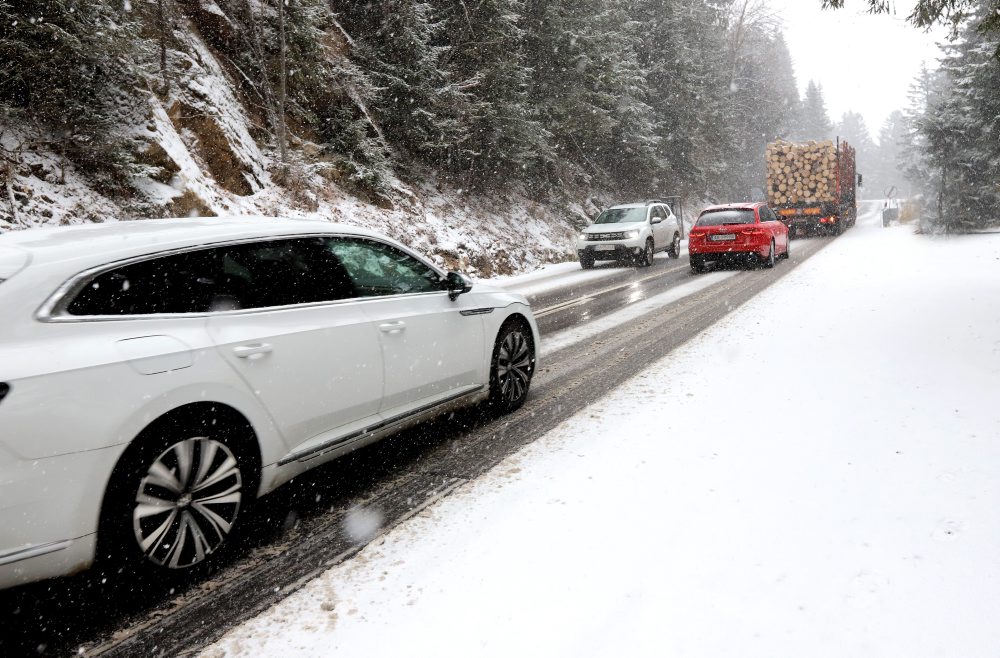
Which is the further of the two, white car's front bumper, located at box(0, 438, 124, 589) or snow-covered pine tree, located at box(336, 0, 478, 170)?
snow-covered pine tree, located at box(336, 0, 478, 170)

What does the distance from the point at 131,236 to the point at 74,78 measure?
28.9ft

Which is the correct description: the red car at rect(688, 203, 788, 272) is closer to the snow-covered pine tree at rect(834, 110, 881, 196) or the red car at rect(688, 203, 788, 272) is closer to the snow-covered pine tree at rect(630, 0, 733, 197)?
the snow-covered pine tree at rect(630, 0, 733, 197)

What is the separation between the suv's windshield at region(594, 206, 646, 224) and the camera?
19.2m

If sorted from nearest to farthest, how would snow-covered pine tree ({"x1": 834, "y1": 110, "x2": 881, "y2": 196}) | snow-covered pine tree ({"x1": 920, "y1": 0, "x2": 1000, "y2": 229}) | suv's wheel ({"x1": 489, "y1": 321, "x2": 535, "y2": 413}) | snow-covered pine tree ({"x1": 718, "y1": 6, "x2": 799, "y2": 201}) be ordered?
suv's wheel ({"x1": 489, "y1": 321, "x2": 535, "y2": 413}) → snow-covered pine tree ({"x1": 920, "y1": 0, "x2": 1000, "y2": 229}) → snow-covered pine tree ({"x1": 718, "y1": 6, "x2": 799, "y2": 201}) → snow-covered pine tree ({"x1": 834, "y1": 110, "x2": 881, "y2": 196})

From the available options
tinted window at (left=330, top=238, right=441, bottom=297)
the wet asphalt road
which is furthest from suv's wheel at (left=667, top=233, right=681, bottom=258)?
tinted window at (left=330, top=238, right=441, bottom=297)

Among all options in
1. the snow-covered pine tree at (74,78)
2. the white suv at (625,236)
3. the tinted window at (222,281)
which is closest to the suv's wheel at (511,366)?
the tinted window at (222,281)

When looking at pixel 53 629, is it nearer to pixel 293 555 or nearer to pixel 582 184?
pixel 293 555

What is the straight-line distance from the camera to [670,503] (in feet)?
11.6

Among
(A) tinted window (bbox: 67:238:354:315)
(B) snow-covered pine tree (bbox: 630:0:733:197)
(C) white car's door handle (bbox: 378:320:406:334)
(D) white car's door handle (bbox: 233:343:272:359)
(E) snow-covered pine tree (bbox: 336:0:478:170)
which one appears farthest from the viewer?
(B) snow-covered pine tree (bbox: 630:0:733:197)

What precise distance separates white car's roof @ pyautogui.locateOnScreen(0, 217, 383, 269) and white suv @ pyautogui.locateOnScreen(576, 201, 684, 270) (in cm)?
1512

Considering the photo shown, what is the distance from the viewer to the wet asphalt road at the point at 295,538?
8.46 feet

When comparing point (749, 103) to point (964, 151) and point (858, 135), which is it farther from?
point (858, 135)

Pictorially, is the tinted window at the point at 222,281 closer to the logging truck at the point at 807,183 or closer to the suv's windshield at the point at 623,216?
the suv's windshield at the point at 623,216

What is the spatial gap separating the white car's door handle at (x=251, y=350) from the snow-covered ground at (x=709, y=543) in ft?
3.67
